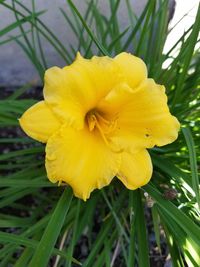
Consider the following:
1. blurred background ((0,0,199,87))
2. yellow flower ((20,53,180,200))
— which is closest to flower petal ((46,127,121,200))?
yellow flower ((20,53,180,200))

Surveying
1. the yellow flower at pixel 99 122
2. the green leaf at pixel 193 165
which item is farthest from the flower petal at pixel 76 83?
the green leaf at pixel 193 165

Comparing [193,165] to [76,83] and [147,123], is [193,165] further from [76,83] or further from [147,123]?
[76,83]

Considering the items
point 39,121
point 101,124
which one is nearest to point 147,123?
point 101,124

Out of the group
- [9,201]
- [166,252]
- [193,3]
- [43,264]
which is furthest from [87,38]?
[43,264]

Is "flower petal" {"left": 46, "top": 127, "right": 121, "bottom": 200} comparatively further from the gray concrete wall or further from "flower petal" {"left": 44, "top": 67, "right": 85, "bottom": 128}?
the gray concrete wall

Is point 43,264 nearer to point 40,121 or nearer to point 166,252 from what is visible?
point 40,121

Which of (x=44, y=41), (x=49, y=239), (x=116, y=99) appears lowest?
(x=49, y=239)

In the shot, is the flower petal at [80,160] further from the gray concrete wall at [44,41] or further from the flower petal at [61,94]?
the gray concrete wall at [44,41]
